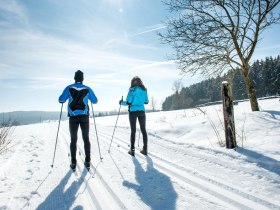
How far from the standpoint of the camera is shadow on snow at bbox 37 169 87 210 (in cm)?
332

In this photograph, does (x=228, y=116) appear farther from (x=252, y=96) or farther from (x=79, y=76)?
(x=252, y=96)

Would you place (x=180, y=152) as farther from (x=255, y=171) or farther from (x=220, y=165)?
(x=255, y=171)

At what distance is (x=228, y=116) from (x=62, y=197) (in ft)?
14.3

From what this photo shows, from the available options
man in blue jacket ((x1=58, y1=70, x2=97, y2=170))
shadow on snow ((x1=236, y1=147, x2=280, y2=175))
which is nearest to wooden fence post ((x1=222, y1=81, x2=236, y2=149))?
shadow on snow ((x1=236, y1=147, x2=280, y2=175))

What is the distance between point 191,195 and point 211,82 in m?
11.3

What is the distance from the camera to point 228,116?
609cm

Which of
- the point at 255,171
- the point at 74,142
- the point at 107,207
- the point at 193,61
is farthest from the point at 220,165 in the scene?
the point at 193,61

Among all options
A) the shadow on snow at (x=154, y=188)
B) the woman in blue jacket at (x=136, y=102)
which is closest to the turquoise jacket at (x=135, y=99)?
the woman in blue jacket at (x=136, y=102)

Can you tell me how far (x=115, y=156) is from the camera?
655 centimetres

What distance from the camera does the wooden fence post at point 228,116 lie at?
→ 6008 mm

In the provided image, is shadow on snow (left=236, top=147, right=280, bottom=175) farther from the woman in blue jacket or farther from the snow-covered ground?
the woman in blue jacket

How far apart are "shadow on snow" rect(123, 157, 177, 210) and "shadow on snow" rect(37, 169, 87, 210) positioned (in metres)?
0.87

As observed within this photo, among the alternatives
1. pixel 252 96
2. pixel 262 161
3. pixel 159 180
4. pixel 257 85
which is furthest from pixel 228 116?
pixel 257 85

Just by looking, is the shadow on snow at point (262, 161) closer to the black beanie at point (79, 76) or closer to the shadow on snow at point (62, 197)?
the shadow on snow at point (62, 197)
